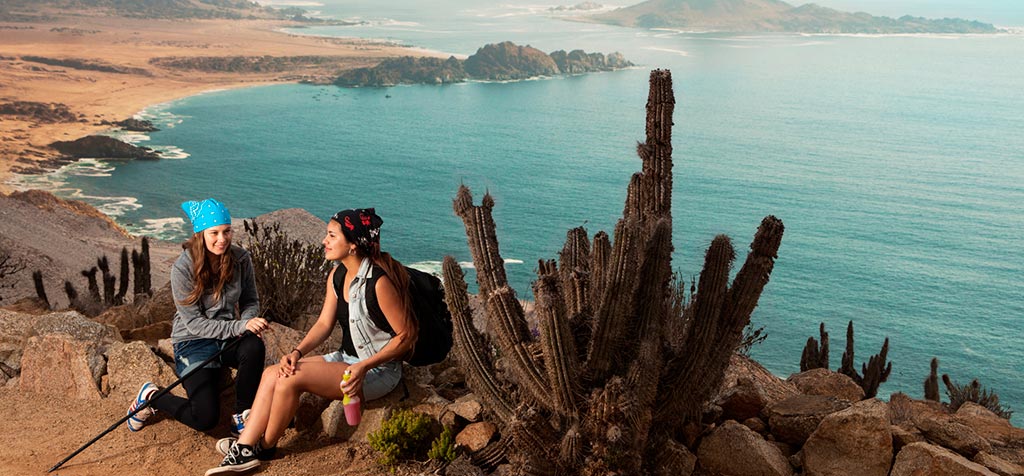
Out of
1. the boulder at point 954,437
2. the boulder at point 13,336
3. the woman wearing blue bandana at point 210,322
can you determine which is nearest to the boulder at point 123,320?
the boulder at point 13,336

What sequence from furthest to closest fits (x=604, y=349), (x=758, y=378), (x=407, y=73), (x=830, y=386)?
(x=407, y=73), (x=758, y=378), (x=830, y=386), (x=604, y=349)

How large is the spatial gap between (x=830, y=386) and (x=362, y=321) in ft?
15.7

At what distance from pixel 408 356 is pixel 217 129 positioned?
98.6 m

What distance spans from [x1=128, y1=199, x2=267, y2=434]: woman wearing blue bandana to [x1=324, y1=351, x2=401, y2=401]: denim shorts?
1.70ft

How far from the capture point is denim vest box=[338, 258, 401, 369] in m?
5.01

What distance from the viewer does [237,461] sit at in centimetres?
504

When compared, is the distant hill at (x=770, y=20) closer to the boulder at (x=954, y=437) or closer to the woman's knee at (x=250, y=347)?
the boulder at (x=954, y=437)

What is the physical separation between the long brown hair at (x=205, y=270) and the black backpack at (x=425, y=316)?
0.77 m

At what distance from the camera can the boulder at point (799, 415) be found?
17.7 ft

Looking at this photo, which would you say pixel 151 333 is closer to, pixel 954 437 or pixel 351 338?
pixel 351 338

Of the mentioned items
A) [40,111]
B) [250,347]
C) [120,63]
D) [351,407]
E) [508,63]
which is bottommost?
[40,111]

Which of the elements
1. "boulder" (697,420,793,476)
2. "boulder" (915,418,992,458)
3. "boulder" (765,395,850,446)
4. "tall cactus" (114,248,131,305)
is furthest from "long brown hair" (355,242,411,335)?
"tall cactus" (114,248,131,305)

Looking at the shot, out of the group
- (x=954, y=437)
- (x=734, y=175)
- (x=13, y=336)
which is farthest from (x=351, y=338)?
(x=734, y=175)

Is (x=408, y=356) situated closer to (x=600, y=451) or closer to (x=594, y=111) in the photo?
(x=600, y=451)
